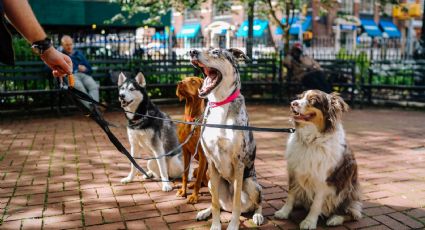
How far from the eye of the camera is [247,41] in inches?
459

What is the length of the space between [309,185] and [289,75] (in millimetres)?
8017

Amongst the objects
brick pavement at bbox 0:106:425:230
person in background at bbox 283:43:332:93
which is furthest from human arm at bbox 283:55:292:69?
brick pavement at bbox 0:106:425:230

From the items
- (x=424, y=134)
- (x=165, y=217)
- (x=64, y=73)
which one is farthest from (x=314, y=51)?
(x=64, y=73)

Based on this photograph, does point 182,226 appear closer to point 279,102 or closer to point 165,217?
point 165,217

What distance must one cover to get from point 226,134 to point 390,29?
134 ft

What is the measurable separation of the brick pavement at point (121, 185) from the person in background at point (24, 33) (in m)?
1.62

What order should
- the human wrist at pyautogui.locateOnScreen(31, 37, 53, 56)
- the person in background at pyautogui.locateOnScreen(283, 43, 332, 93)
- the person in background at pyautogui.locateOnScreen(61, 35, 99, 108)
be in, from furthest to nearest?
the person in background at pyautogui.locateOnScreen(283, 43, 332, 93)
the person in background at pyautogui.locateOnScreen(61, 35, 99, 108)
the human wrist at pyautogui.locateOnScreen(31, 37, 53, 56)

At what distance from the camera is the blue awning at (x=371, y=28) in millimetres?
36312

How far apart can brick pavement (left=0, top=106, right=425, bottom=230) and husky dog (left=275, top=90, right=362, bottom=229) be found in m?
0.20

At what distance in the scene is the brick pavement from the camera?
3.62m

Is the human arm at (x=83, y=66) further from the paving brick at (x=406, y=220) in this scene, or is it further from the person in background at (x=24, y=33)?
the paving brick at (x=406, y=220)

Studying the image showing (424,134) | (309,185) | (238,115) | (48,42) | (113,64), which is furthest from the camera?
(113,64)

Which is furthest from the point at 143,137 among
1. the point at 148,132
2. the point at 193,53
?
the point at 193,53

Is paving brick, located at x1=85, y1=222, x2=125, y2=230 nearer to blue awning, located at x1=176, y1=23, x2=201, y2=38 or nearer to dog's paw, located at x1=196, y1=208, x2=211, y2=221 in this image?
dog's paw, located at x1=196, y1=208, x2=211, y2=221
